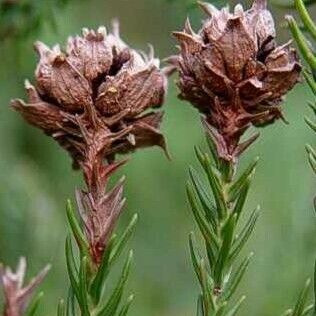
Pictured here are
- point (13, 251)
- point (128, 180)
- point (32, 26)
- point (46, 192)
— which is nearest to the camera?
point (32, 26)

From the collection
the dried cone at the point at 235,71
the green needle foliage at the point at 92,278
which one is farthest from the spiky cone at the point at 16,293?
the dried cone at the point at 235,71

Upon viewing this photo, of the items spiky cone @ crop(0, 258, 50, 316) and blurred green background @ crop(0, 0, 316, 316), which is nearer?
spiky cone @ crop(0, 258, 50, 316)

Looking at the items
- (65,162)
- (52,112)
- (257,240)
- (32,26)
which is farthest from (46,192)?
(52,112)

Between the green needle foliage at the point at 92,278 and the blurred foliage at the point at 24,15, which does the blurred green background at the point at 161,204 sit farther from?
the green needle foliage at the point at 92,278

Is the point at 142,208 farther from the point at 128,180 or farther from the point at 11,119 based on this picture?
the point at 11,119

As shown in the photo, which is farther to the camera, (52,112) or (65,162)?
(65,162)

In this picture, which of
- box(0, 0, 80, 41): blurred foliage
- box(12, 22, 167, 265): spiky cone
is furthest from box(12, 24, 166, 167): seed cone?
box(0, 0, 80, 41): blurred foliage

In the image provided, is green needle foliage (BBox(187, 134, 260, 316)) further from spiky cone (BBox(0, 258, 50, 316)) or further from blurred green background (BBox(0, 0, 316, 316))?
blurred green background (BBox(0, 0, 316, 316))

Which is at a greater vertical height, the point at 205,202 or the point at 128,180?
the point at 128,180
